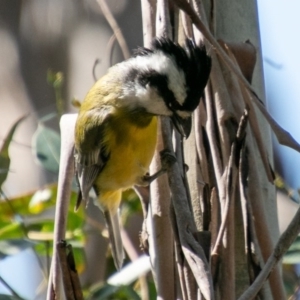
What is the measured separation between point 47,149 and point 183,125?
789 mm

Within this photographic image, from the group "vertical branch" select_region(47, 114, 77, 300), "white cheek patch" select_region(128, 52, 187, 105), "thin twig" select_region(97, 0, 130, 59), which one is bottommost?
"vertical branch" select_region(47, 114, 77, 300)

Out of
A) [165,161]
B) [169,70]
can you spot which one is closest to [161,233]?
[165,161]

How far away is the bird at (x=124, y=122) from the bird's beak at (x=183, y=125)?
62 millimetres

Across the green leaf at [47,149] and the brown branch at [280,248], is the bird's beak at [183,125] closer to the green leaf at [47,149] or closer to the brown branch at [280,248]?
the brown branch at [280,248]

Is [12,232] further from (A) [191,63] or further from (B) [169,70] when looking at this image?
(A) [191,63]

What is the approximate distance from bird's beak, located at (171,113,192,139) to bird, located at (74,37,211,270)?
0.06 m

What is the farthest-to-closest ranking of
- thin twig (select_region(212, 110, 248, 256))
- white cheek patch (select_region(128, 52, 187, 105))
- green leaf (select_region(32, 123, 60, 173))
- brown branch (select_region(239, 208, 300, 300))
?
green leaf (select_region(32, 123, 60, 173)) → white cheek patch (select_region(128, 52, 187, 105)) → thin twig (select_region(212, 110, 248, 256)) → brown branch (select_region(239, 208, 300, 300))

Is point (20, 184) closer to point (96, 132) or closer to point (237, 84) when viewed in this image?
point (96, 132)

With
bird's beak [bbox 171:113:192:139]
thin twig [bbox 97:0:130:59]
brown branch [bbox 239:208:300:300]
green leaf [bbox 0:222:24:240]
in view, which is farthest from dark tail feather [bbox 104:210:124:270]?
brown branch [bbox 239:208:300:300]

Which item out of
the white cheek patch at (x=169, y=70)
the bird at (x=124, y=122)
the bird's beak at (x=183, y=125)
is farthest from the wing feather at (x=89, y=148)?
the bird's beak at (x=183, y=125)

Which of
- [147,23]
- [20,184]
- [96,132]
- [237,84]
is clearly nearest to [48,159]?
[96,132]

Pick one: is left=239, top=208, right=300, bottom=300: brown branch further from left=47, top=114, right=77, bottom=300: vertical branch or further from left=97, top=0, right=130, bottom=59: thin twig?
left=97, top=0, right=130, bottom=59: thin twig

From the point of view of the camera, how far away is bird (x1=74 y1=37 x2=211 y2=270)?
1474 millimetres

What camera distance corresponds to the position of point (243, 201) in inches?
39.8
